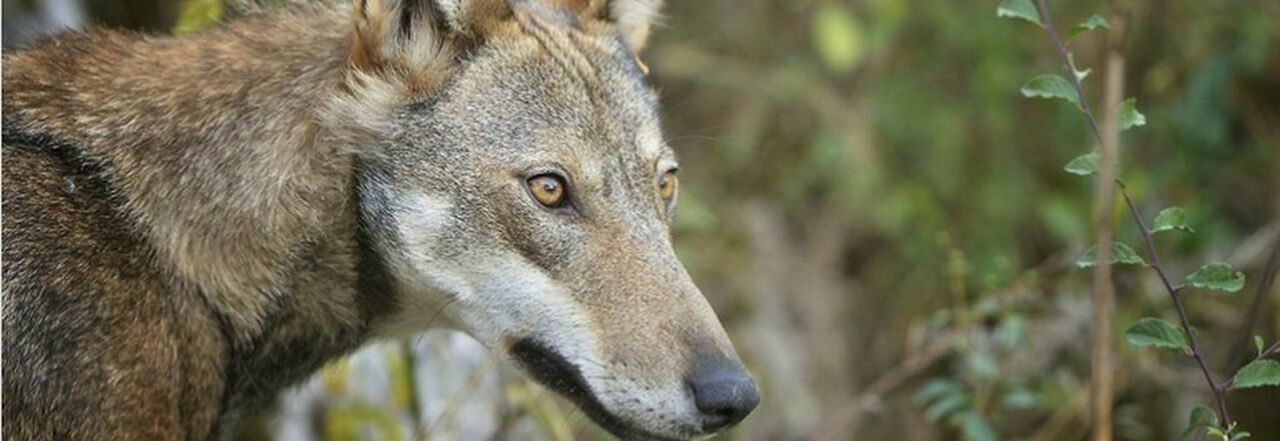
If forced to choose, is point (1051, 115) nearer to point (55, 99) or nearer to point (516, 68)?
point (516, 68)

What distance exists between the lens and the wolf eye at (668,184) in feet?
13.4

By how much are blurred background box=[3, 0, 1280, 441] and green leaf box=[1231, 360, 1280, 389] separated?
1885mm

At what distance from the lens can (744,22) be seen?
9.19m

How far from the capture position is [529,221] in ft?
12.2

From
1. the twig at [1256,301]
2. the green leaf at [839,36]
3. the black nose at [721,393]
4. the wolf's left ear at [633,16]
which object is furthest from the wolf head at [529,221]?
the green leaf at [839,36]

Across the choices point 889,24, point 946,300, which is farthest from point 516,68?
point 946,300

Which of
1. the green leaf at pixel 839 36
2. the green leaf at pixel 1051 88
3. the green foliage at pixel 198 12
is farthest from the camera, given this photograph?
the green leaf at pixel 839 36

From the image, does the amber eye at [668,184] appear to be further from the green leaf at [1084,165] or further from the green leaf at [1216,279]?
the green leaf at [1216,279]

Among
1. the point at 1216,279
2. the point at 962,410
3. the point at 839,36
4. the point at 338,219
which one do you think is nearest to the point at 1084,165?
the point at 1216,279

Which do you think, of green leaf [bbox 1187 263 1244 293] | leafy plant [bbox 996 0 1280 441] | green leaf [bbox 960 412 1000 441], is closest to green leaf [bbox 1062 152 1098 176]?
leafy plant [bbox 996 0 1280 441]

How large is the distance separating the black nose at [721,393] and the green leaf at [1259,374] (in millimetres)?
1001

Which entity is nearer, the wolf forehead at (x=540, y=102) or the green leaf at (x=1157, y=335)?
the green leaf at (x=1157, y=335)

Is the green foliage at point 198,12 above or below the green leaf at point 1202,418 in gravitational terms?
above

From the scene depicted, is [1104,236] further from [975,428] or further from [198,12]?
[198,12]
